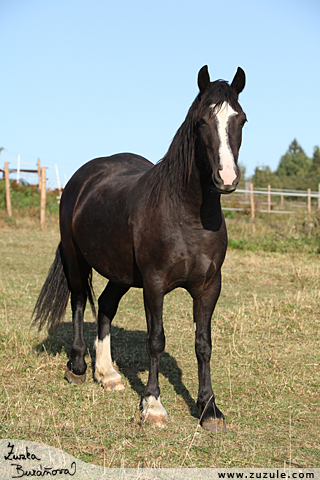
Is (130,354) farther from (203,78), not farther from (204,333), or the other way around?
(203,78)

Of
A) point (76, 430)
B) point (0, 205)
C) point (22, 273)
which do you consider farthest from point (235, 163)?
point (0, 205)

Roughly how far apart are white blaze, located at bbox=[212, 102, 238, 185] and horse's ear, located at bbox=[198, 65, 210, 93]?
0.91 ft

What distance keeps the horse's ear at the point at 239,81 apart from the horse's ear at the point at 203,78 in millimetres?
200

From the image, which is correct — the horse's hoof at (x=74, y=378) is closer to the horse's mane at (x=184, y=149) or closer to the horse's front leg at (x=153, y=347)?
the horse's front leg at (x=153, y=347)

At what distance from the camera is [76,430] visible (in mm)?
3207

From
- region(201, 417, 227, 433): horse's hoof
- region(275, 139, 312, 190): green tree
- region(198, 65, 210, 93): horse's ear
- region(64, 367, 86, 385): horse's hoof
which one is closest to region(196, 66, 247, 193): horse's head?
region(198, 65, 210, 93): horse's ear

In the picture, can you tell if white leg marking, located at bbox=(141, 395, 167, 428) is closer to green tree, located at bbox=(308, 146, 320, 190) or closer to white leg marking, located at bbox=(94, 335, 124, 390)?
white leg marking, located at bbox=(94, 335, 124, 390)

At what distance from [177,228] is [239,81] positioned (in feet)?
3.63

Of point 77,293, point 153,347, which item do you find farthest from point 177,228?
point 77,293

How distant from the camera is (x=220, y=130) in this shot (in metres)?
2.92

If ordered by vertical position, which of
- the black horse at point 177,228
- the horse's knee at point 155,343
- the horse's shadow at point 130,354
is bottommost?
the horse's shadow at point 130,354

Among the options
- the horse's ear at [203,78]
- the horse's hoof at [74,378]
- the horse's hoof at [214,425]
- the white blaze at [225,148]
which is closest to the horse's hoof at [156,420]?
the horse's hoof at [214,425]

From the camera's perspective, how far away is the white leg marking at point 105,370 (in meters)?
4.18
